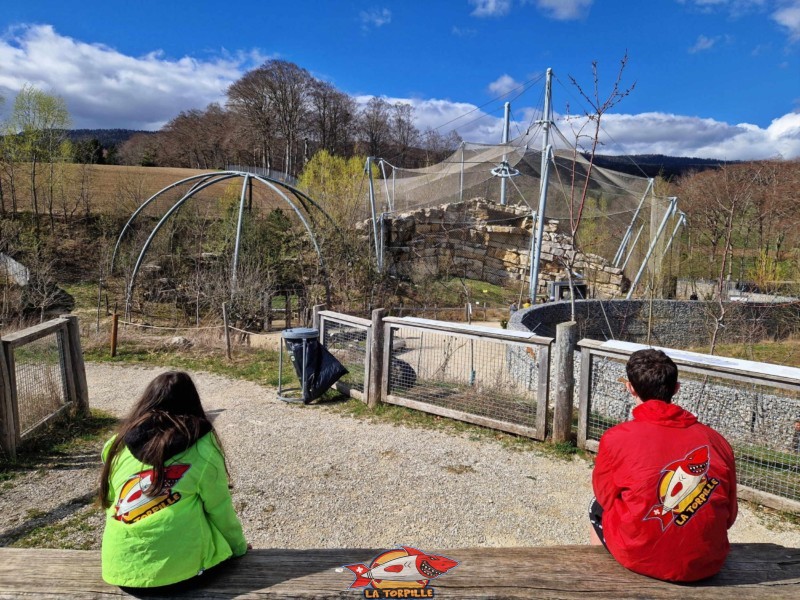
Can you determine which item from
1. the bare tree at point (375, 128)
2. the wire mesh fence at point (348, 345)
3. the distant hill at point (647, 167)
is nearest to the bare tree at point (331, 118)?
the bare tree at point (375, 128)

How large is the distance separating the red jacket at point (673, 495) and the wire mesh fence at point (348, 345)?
17.9 ft

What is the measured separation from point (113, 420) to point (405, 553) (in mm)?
5789

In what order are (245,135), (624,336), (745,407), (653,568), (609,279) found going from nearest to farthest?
1. (653,568)
2. (745,407)
3. (624,336)
4. (609,279)
5. (245,135)

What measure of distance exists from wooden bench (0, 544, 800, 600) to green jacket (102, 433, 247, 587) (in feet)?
0.37

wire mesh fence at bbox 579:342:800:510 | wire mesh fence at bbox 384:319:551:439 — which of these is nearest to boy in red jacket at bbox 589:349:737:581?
wire mesh fence at bbox 579:342:800:510

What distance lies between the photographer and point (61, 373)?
6684 millimetres

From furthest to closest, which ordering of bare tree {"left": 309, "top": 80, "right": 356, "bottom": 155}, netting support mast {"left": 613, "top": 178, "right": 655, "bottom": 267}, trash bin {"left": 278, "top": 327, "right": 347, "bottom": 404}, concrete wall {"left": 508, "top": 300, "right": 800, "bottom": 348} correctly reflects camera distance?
bare tree {"left": 309, "top": 80, "right": 356, "bottom": 155} < netting support mast {"left": 613, "top": 178, "right": 655, "bottom": 267} < concrete wall {"left": 508, "top": 300, "right": 800, "bottom": 348} < trash bin {"left": 278, "top": 327, "right": 347, "bottom": 404}

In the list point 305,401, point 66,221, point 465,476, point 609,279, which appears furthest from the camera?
point 66,221

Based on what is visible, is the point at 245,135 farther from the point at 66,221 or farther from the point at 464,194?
the point at 464,194

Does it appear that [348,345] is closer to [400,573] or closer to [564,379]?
[564,379]

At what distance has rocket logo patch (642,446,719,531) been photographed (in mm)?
2246

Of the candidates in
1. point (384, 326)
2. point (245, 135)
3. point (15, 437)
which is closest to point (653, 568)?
point (384, 326)

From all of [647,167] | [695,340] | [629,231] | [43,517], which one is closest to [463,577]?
[43,517]

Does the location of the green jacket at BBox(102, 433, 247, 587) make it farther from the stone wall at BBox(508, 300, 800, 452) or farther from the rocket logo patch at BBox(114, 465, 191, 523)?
the stone wall at BBox(508, 300, 800, 452)
